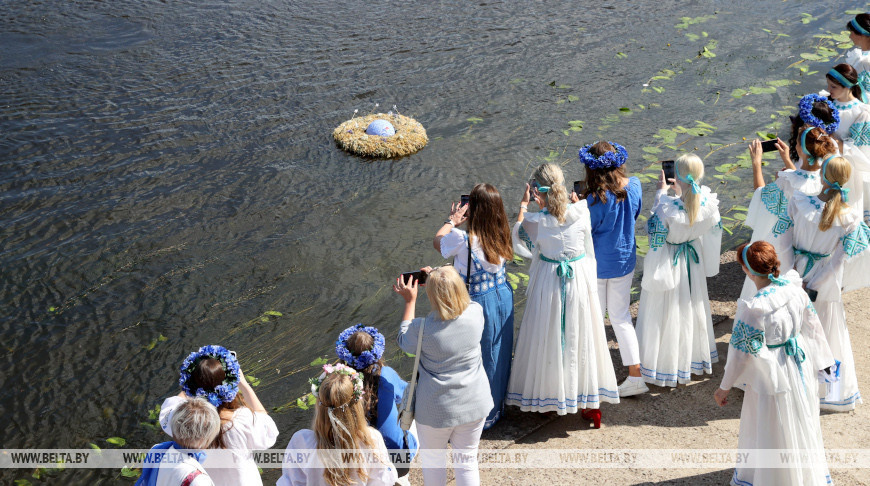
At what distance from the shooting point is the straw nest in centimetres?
1012

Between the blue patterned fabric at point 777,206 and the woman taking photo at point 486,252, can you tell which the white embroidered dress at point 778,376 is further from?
the woman taking photo at point 486,252

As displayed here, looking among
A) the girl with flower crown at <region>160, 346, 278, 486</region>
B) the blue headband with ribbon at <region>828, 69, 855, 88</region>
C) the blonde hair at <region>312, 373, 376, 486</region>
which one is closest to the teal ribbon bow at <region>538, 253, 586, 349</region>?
the blonde hair at <region>312, 373, 376, 486</region>

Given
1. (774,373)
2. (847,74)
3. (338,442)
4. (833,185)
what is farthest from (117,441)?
(847,74)

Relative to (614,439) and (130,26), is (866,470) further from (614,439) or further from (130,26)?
(130,26)

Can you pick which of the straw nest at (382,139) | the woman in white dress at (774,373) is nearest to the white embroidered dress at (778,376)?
the woman in white dress at (774,373)

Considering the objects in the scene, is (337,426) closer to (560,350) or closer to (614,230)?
(560,350)

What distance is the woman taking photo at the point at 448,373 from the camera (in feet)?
13.0

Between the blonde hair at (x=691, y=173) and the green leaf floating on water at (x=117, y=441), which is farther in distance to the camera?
the green leaf floating on water at (x=117, y=441)

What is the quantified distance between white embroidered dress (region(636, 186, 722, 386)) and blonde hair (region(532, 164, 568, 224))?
87cm

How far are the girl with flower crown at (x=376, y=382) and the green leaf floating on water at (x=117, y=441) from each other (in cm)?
285

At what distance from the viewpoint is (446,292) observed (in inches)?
154

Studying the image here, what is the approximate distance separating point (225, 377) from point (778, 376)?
3014 mm

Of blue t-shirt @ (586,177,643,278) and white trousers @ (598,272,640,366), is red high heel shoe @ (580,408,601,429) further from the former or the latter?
blue t-shirt @ (586,177,643,278)

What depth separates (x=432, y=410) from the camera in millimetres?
4090
